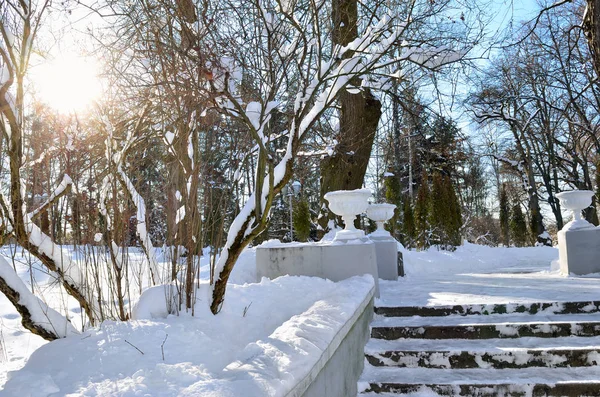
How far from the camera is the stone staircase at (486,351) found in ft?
11.1

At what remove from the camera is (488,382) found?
134 inches

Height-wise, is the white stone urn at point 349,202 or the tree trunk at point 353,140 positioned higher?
the tree trunk at point 353,140

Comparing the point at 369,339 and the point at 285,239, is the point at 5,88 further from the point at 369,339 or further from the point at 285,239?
the point at 285,239

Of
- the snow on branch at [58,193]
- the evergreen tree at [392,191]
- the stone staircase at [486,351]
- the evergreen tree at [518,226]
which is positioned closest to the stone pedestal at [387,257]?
the stone staircase at [486,351]

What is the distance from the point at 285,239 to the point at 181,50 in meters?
15.4

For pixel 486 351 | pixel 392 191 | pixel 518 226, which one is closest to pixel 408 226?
pixel 392 191

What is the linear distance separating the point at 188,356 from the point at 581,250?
6.42m

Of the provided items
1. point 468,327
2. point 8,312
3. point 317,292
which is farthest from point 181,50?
point 8,312

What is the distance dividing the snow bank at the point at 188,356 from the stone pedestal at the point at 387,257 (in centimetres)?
361

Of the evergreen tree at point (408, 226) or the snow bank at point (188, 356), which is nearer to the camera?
the snow bank at point (188, 356)

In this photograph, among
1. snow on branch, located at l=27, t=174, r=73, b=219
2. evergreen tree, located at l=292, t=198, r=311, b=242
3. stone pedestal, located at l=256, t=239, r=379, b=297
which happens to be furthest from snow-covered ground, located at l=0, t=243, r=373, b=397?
evergreen tree, located at l=292, t=198, r=311, b=242

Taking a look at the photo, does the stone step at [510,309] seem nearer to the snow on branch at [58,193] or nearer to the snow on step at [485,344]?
the snow on step at [485,344]

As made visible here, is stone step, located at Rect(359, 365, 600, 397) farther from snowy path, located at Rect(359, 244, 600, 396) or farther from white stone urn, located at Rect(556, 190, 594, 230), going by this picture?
white stone urn, located at Rect(556, 190, 594, 230)

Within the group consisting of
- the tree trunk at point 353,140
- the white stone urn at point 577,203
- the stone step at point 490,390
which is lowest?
the stone step at point 490,390
